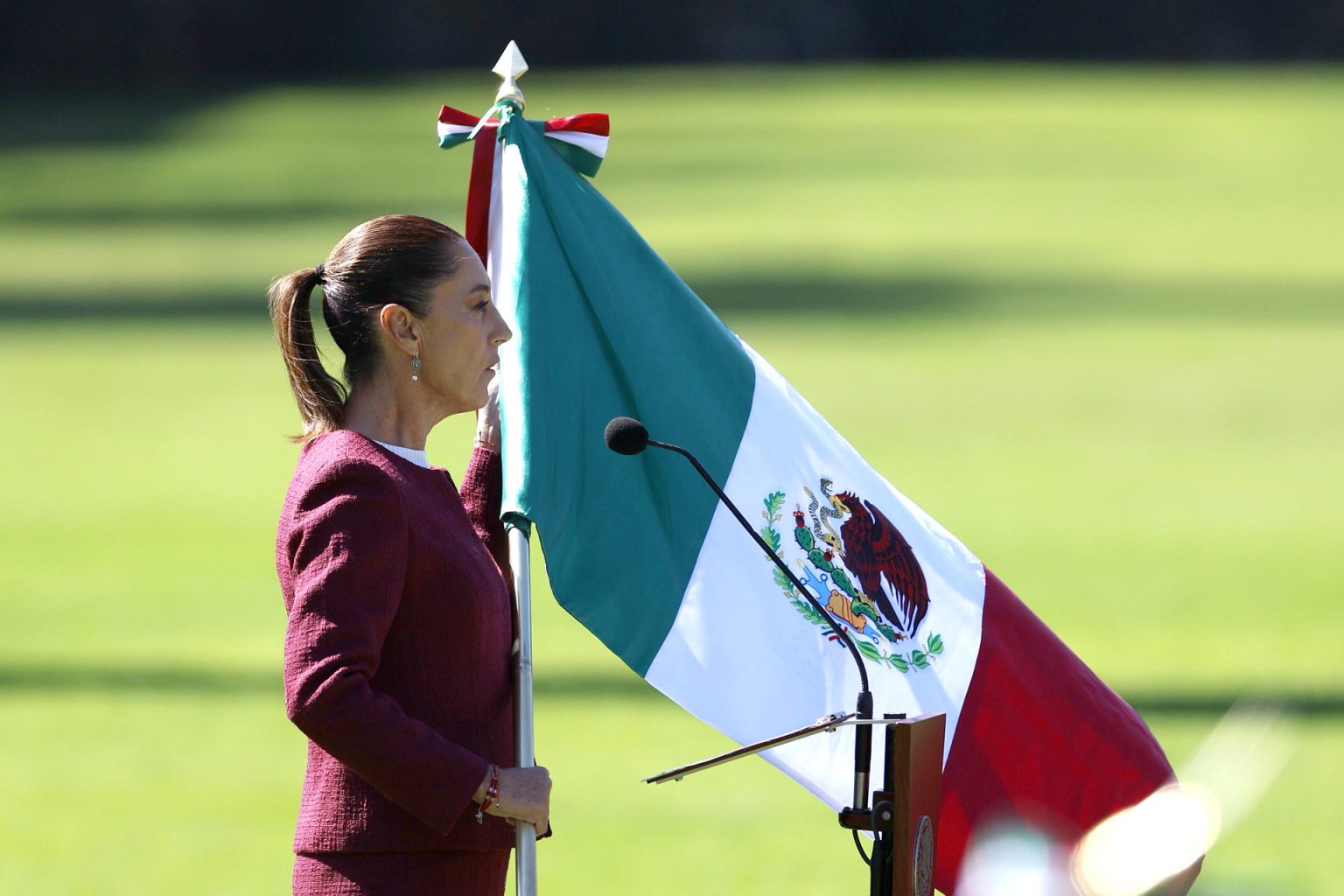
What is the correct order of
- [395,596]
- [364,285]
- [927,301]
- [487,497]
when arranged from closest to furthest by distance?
[395,596] → [364,285] → [487,497] → [927,301]

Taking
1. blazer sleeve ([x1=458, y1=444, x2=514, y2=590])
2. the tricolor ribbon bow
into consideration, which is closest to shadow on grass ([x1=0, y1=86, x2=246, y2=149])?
the tricolor ribbon bow

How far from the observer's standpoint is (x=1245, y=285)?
21.4m

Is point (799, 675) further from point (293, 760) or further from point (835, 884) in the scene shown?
point (293, 760)

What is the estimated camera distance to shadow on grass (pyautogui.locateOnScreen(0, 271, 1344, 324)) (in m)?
19.7

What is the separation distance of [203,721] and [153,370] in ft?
32.1

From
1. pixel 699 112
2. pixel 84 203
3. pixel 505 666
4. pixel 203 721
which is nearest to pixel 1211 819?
pixel 505 666

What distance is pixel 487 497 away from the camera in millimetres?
3037

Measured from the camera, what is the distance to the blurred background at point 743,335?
7.05 m

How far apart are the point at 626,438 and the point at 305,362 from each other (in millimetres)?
445

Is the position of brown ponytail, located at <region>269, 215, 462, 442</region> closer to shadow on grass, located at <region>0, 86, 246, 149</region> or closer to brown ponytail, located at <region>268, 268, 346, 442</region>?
brown ponytail, located at <region>268, 268, 346, 442</region>

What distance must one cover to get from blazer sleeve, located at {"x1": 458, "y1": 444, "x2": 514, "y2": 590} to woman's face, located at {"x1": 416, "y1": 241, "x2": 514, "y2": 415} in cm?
35

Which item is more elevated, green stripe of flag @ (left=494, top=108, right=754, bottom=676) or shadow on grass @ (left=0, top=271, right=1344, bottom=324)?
shadow on grass @ (left=0, top=271, right=1344, bottom=324)

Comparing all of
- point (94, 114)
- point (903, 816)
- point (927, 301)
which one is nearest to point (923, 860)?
point (903, 816)

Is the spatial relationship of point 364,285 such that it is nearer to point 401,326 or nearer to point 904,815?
point 401,326
